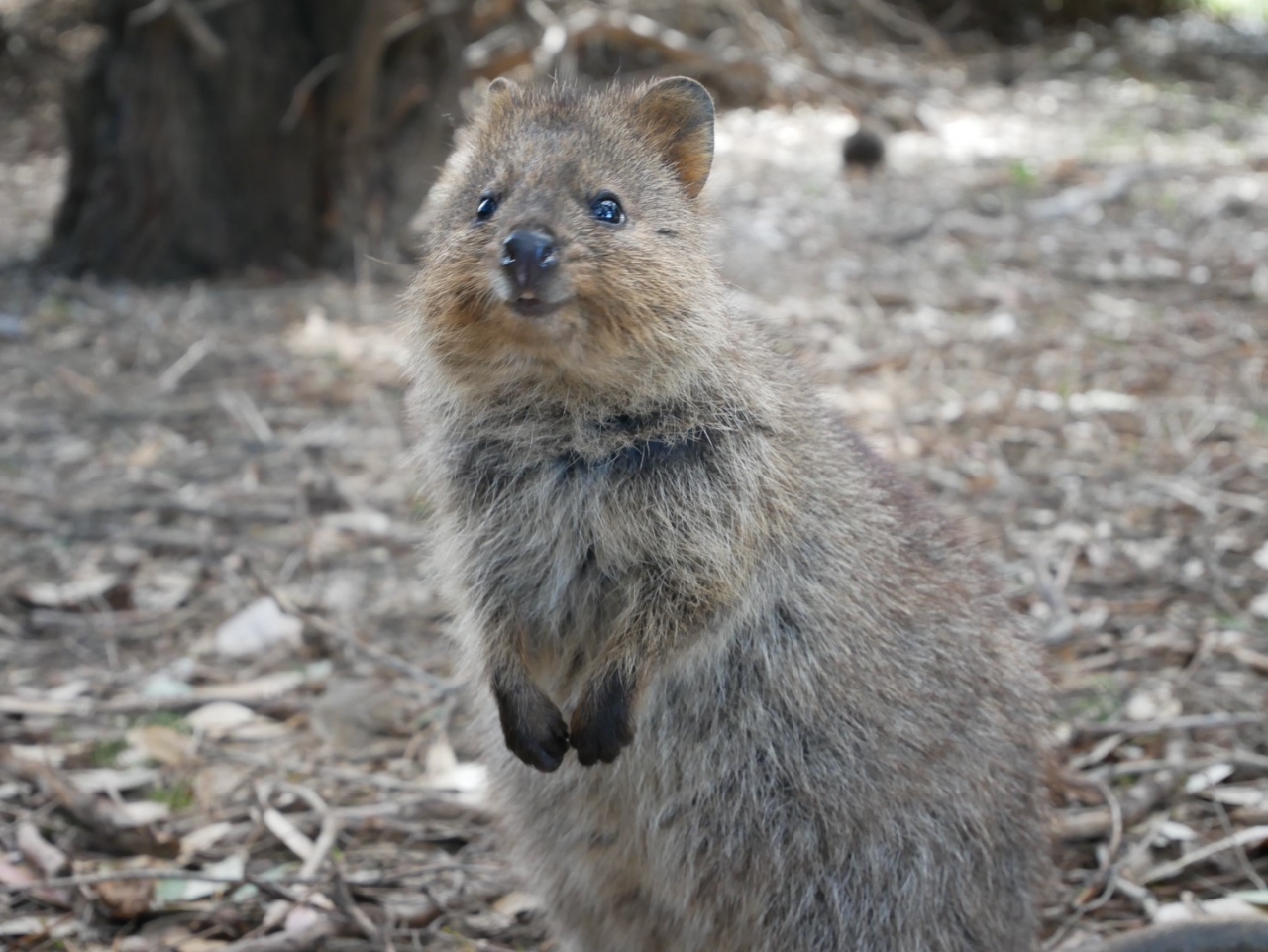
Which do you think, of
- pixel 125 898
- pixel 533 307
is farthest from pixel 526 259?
pixel 125 898

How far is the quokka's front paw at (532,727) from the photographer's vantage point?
306cm

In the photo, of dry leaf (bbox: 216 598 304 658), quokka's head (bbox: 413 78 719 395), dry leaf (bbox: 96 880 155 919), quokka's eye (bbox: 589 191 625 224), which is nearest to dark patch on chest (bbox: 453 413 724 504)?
quokka's head (bbox: 413 78 719 395)

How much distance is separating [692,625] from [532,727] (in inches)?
17.6

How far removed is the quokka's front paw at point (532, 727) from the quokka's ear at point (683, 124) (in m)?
1.37

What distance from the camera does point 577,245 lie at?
2.93 metres

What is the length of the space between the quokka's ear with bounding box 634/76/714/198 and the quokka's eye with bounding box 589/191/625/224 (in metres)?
0.34

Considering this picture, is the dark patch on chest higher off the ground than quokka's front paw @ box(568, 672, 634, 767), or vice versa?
the dark patch on chest

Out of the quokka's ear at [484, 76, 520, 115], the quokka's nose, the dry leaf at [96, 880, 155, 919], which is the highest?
the quokka's ear at [484, 76, 520, 115]

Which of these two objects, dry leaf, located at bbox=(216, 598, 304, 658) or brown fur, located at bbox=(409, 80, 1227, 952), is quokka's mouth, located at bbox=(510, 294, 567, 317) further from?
dry leaf, located at bbox=(216, 598, 304, 658)

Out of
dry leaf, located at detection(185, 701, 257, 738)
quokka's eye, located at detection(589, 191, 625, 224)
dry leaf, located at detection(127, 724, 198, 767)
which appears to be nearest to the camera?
quokka's eye, located at detection(589, 191, 625, 224)

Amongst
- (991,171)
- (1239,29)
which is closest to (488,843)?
(991,171)

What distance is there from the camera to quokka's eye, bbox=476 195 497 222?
3.15m

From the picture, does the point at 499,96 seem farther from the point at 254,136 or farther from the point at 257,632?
the point at 254,136

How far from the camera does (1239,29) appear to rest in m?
17.5
